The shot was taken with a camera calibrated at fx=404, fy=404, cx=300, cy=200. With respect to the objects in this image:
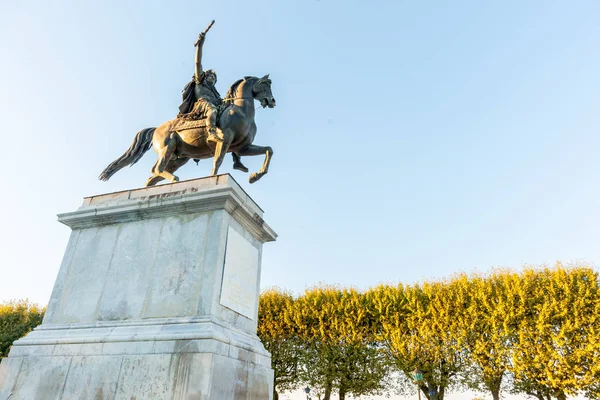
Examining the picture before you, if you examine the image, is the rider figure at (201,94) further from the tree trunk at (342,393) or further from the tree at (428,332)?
the tree trunk at (342,393)

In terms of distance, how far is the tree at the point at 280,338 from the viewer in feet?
81.6

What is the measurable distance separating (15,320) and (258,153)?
1172 inches

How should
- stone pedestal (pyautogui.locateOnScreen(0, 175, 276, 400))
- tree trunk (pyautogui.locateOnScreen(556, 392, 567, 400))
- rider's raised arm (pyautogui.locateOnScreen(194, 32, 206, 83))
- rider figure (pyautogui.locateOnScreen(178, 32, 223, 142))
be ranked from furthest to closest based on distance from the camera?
tree trunk (pyautogui.locateOnScreen(556, 392, 567, 400)) < rider's raised arm (pyautogui.locateOnScreen(194, 32, 206, 83)) < rider figure (pyautogui.locateOnScreen(178, 32, 223, 142)) < stone pedestal (pyautogui.locateOnScreen(0, 175, 276, 400))

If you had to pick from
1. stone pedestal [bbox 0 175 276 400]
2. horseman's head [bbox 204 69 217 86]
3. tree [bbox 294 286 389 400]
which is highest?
horseman's head [bbox 204 69 217 86]

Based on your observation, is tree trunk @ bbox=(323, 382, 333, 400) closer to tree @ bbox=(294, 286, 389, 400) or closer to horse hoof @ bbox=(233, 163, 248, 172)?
tree @ bbox=(294, 286, 389, 400)

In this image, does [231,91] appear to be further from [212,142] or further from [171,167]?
[171,167]

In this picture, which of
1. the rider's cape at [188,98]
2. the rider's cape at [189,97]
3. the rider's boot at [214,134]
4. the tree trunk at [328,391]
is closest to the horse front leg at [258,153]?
the rider's boot at [214,134]

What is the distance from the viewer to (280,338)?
2567 centimetres

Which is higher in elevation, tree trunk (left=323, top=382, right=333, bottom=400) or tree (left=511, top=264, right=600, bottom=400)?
tree (left=511, top=264, right=600, bottom=400)

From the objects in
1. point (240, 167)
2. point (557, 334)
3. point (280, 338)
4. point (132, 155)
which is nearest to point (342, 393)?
point (280, 338)

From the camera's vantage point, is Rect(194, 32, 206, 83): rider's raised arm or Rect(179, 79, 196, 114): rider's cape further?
Rect(179, 79, 196, 114): rider's cape

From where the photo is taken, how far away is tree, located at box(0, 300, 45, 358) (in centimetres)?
2706

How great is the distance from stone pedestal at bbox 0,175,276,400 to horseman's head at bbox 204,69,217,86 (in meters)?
3.29

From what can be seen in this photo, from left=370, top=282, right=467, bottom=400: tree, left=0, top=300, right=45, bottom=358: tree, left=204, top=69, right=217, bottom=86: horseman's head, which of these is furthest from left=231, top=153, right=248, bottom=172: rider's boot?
left=0, top=300, right=45, bottom=358: tree
